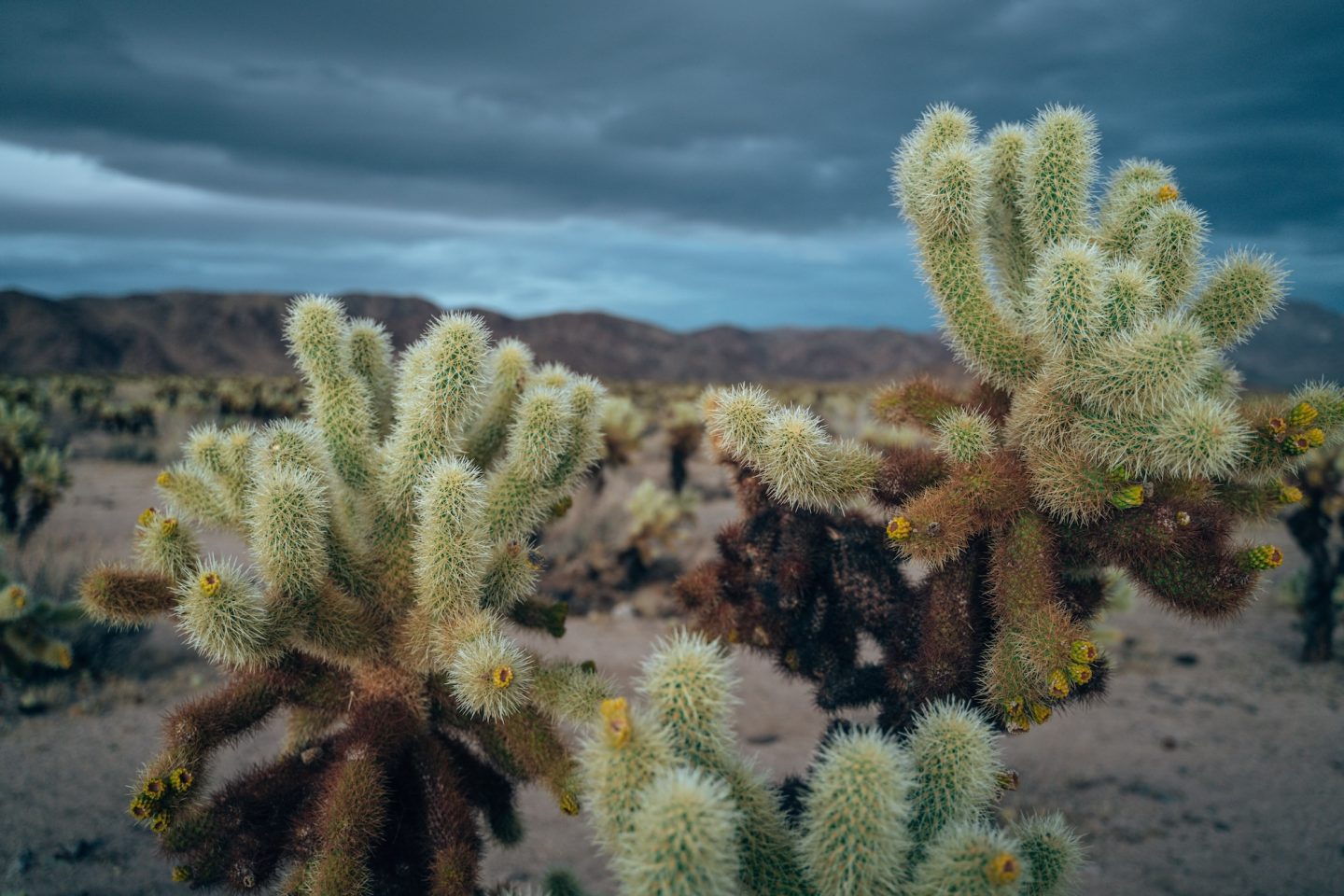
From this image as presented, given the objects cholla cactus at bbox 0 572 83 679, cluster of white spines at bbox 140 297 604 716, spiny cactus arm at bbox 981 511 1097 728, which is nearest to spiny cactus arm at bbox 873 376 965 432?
spiny cactus arm at bbox 981 511 1097 728

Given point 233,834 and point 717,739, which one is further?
point 233,834

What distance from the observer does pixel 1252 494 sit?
2.97 meters

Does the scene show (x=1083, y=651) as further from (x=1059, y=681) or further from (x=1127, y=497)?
(x=1127, y=497)

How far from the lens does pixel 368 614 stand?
3227 mm

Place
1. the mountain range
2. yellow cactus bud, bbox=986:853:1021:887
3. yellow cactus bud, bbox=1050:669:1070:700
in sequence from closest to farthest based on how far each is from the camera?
1. yellow cactus bud, bbox=986:853:1021:887
2. yellow cactus bud, bbox=1050:669:1070:700
3. the mountain range

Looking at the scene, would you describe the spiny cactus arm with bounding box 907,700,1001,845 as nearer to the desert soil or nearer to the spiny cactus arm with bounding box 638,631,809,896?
the spiny cactus arm with bounding box 638,631,809,896

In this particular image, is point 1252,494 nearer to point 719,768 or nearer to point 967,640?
point 967,640

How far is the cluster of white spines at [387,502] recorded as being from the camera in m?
2.83

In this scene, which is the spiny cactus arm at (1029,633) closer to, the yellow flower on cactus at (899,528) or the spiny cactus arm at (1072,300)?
Answer: the yellow flower on cactus at (899,528)

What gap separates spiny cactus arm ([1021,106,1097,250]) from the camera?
→ 3.14 meters

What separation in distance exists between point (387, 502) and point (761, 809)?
6.03 ft

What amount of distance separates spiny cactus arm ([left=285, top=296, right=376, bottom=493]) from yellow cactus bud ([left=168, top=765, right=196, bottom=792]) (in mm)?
1134

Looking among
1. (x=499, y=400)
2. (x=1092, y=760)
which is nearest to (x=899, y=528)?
(x=499, y=400)

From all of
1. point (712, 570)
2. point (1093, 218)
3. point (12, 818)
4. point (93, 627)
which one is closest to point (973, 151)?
point (1093, 218)
